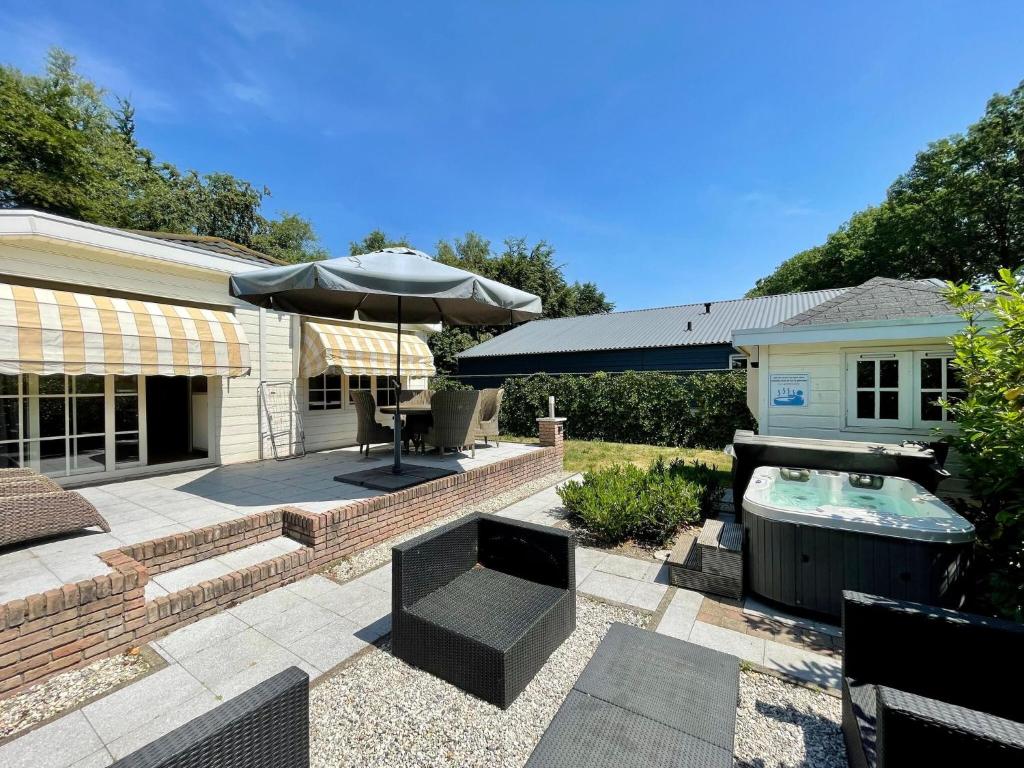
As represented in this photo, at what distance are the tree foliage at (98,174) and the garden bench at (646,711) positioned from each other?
90.9 ft

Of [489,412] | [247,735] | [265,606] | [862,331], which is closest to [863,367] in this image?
[862,331]

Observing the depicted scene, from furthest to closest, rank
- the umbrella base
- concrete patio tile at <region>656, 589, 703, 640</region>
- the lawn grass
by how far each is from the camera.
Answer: the lawn grass
the umbrella base
concrete patio tile at <region>656, 589, 703, 640</region>

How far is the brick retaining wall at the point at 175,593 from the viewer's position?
2.91 meters

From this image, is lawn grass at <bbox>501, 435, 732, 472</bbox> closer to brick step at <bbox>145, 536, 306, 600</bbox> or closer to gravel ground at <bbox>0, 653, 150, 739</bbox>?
brick step at <bbox>145, 536, 306, 600</bbox>

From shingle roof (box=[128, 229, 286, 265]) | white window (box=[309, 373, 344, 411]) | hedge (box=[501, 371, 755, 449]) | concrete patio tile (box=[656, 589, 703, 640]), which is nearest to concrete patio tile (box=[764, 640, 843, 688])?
concrete patio tile (box=[656, 589, 703, 640])

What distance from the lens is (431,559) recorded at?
336cm

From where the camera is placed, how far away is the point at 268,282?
5488 millimetres

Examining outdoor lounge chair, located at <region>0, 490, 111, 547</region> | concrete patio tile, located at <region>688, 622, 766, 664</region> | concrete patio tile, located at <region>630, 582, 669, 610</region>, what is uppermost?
outdoor lounge chair, located at <region>0, 490, 111, 547</region>

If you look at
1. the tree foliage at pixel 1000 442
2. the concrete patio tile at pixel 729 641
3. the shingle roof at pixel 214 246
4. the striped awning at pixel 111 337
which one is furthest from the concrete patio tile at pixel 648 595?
the shingle roof at pixel 214 246

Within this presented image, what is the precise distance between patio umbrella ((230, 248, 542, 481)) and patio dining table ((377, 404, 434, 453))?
172 cm

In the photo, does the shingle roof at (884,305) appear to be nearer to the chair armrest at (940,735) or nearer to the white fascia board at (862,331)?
the white fascia board at (862,331)

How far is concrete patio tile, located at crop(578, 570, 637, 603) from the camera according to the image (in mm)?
4195

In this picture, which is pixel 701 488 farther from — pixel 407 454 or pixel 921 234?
pixel 921 234

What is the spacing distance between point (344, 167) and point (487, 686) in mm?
24083
